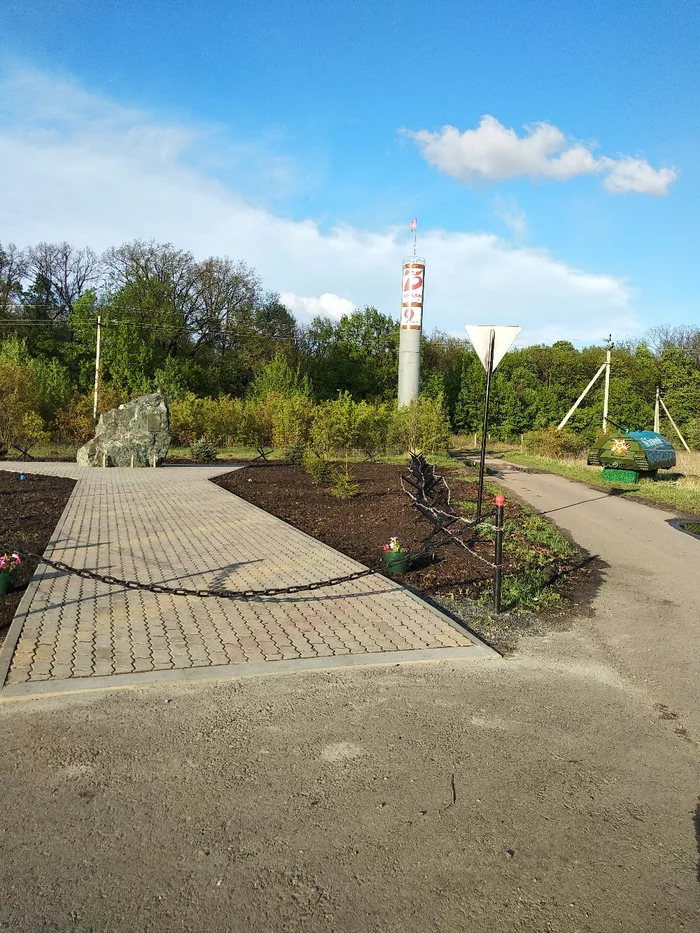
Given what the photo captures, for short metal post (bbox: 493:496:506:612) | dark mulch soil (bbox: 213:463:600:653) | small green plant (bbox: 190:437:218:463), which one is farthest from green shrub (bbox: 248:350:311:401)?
short metal post (bbox: 493:496:506:612)

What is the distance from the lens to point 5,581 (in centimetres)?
628

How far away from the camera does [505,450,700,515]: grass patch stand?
14312mm

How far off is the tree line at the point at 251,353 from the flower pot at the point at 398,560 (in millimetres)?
31348

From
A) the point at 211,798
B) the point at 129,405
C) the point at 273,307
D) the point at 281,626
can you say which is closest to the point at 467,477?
the point at 129,405

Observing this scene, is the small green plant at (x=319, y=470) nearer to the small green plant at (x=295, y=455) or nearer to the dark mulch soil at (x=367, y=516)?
the dark mulch soil at (x=367, y=516)

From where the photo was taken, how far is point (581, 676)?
15.4 feet

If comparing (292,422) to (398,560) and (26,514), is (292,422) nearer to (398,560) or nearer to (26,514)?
(26,514)

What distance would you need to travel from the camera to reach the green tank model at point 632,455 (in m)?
17.9

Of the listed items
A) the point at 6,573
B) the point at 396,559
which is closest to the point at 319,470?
the point at 396,559

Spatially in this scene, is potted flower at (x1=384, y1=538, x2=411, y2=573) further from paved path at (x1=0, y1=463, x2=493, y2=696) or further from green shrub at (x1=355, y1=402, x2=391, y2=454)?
green shrub at (x1=355, y1=402, x2=391, y2=454)

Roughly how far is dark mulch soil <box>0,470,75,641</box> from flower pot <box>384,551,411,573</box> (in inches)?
143

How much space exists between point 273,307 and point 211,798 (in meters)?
54.8

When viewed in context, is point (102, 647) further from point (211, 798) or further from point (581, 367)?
point (581, 367)

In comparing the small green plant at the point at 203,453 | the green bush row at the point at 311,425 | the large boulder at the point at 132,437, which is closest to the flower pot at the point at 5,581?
the large boulder at the point at 132,437
